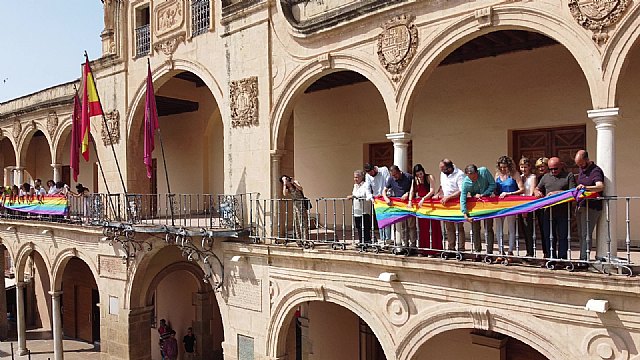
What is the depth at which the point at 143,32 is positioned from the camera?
12344mm

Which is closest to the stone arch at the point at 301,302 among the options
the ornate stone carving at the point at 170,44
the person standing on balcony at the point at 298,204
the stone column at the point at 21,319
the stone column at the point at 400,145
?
the person standing on balcony at the point at 298,204

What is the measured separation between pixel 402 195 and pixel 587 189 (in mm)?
2488

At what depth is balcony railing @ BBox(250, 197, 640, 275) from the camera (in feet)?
18.3

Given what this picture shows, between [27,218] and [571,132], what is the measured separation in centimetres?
1572

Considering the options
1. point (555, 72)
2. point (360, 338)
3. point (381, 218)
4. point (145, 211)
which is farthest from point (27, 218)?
point (555, 72)

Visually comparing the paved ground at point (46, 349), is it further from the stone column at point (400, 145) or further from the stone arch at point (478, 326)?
the stone column at point (400, 145)

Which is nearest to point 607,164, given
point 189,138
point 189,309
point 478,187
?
point 478,187

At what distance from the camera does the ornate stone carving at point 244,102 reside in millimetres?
9664

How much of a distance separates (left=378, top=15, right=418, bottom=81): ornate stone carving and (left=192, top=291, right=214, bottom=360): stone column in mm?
10891

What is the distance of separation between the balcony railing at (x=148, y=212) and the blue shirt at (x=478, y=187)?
15.5 ft

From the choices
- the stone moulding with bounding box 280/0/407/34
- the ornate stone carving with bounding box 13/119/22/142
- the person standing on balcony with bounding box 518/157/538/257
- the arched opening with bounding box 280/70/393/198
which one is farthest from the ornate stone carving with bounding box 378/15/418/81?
the ornate stone carving with bounding box 13/119/22/142

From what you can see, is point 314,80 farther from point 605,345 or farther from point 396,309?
point 605,345

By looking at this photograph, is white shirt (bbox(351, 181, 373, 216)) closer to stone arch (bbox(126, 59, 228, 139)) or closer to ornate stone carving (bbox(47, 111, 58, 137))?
stone arch (bbox(126, 59, 228, 139))

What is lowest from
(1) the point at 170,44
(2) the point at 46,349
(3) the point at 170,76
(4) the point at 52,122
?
(2) the point at 46,349
